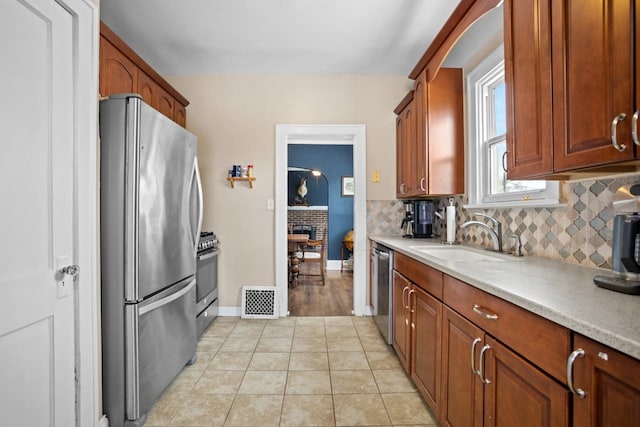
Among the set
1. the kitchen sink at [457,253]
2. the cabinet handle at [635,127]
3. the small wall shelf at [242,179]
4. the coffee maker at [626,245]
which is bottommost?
the kitchen sink at [457,253]

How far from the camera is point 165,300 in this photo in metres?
1.76

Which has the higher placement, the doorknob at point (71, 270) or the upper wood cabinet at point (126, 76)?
the upper wood cabinet at point (126, 76)

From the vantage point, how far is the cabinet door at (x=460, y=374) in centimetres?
109

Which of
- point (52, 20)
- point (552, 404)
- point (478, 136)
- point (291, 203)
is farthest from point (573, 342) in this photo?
point (291, 203)

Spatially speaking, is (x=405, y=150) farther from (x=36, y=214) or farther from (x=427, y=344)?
(x=36, y=214)

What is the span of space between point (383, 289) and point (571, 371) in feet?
6.02

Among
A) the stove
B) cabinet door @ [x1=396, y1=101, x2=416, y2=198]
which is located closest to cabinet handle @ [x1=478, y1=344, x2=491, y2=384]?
cabinet door @ [x1=396, y1=101, x2=416, y2=198]

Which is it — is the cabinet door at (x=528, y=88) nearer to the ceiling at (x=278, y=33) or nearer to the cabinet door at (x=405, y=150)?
the ceiling at (x=278, y=33)

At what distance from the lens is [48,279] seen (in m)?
1.18

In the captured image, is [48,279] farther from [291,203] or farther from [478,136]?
[291,203]

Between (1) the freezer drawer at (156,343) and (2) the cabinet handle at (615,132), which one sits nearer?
(2) the cabinet handle at (615,132)

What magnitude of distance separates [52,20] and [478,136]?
2672 millimetres

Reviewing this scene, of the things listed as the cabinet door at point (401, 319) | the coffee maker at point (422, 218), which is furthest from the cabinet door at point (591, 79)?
the coffee maker at point (422, 218)

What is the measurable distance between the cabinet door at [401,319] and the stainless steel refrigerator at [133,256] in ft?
5.10
